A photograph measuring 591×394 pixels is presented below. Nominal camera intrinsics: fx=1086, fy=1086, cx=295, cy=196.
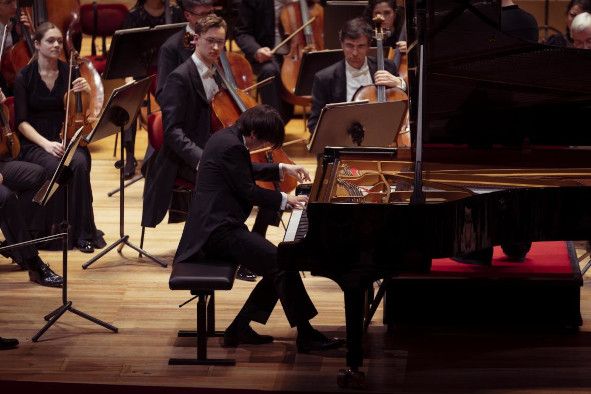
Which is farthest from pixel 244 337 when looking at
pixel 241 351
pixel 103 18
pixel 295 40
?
pixel 103 18

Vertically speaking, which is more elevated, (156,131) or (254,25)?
(254,25)

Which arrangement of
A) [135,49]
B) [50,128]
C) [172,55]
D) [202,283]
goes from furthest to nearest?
[135,49]
[172,55]
[50,128]
[202,283]

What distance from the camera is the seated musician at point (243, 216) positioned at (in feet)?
14.7

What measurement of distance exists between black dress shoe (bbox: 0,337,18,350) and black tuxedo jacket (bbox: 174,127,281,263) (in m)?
0.83

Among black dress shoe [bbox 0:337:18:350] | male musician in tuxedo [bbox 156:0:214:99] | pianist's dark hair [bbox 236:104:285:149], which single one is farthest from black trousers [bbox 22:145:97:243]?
pianist's dark hair [bbox 236:104:285:149]

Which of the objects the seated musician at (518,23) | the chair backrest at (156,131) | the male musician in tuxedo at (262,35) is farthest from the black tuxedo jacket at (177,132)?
the male musician in tuxedo at (262,35)

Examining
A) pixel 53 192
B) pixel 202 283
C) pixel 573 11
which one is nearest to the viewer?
pixel 202 283

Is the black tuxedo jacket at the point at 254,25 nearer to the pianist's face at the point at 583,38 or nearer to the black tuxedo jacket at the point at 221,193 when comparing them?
the pianist's face at the point at 583,38

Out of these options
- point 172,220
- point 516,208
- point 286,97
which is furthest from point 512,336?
point 286,97

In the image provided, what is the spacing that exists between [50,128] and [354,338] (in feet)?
9.10

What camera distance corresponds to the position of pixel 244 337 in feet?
15.4

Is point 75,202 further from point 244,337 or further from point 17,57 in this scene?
point 244,337

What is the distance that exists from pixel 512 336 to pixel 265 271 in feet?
3.86

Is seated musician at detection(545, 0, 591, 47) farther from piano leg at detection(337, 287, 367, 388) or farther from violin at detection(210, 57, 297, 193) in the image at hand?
piano leg at detection(337, 287, 367, 388)
